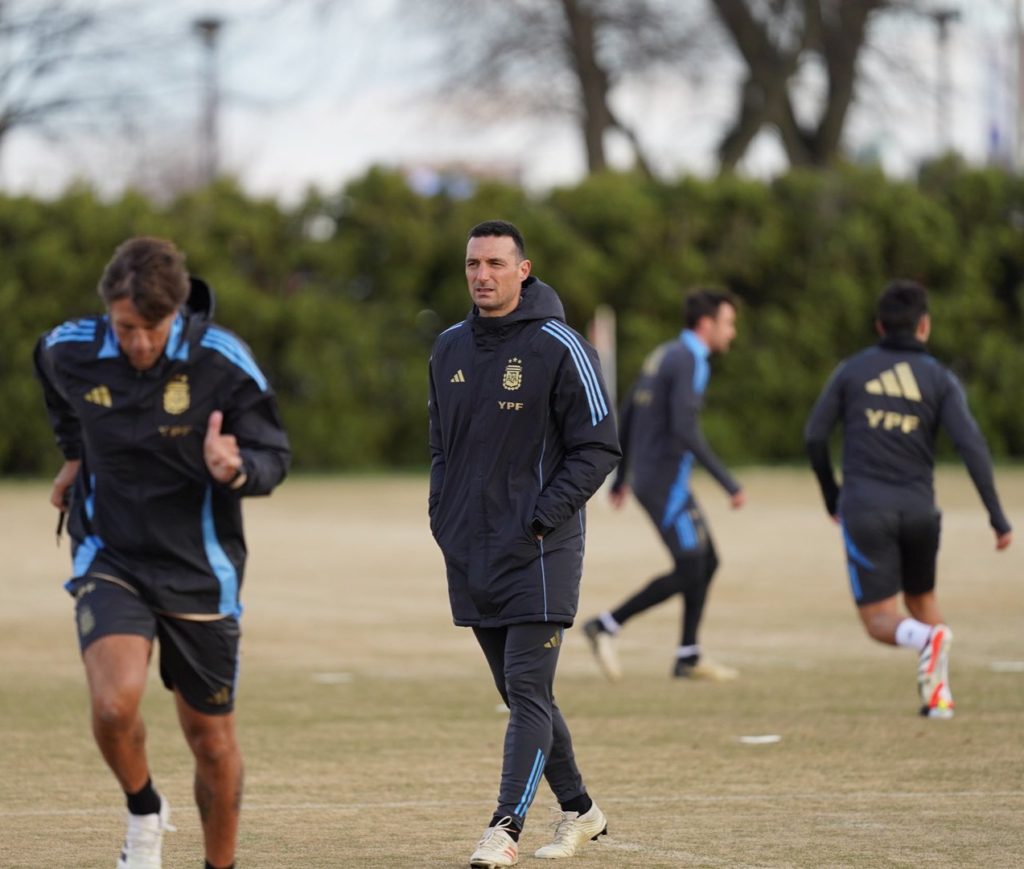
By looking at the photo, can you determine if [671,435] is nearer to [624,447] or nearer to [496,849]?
[624,447]

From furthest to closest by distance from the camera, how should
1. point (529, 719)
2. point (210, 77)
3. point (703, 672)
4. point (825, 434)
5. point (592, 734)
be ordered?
point (210, 77) → point (703, 672) → point (825, 434) → point (592, 734) → point (529, 719)

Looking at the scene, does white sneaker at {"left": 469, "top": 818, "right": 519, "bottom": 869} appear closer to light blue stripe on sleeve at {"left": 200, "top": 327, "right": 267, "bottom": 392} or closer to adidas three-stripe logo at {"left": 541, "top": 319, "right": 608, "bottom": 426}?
adidas three-stripe logo at {"left": 541, "top": 319, "right": 608, "bottom": 426}

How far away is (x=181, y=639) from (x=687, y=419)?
18.6 feet

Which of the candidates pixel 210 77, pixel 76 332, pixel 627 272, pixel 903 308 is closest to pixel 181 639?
pixel 76 332

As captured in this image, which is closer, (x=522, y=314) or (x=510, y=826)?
(x=510, y=826)

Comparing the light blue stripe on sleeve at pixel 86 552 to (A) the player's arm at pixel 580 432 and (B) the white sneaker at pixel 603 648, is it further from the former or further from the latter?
(B) the white sneaker at pixel 603 648

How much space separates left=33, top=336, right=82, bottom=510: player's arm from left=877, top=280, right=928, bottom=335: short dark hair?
4.61 m

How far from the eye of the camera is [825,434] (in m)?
9.44

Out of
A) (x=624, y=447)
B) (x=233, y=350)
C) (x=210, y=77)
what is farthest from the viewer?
(x=210, y=77)

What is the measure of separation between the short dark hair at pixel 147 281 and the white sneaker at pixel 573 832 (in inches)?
87.1

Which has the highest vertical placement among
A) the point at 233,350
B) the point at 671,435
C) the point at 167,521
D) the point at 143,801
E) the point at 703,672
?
the point at 233,350

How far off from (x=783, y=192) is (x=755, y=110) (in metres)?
10.0

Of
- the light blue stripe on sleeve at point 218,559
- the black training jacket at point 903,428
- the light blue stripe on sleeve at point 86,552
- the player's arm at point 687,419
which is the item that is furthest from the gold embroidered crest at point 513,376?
the player's arm at point 687,419

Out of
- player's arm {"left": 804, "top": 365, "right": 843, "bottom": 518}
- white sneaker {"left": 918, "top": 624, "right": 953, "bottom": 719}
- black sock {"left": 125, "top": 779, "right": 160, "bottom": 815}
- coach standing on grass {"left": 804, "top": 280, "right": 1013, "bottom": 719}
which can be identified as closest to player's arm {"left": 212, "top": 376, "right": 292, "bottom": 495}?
black sock {"left": 125, "top": 779, "right": 160, "bottom": 815}
